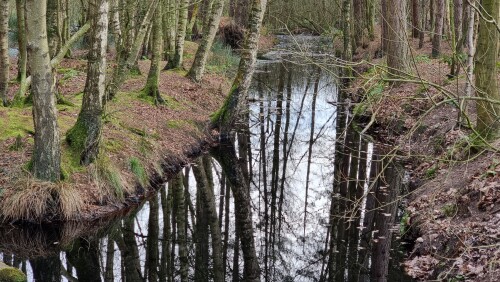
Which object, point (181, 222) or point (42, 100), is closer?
point (42, 100)

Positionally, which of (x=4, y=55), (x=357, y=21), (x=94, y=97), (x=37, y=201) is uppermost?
(x=357, y=21)

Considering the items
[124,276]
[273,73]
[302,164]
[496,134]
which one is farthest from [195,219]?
[273,73]

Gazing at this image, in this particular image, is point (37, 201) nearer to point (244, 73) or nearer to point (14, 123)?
point (14, 123)

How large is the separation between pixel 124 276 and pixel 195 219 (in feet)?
8.73

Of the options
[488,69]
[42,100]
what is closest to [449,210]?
[488,69]

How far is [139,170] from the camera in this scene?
1164cm

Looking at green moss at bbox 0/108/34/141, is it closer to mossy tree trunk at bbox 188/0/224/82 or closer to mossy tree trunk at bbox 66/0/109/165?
mossy tree trunk at bbox 66/0/109/165

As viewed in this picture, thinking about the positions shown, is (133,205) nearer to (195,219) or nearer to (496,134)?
(195,219)

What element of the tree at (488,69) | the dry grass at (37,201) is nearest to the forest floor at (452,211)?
the tree at (488,69)

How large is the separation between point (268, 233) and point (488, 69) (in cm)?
477

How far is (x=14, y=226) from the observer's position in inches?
372

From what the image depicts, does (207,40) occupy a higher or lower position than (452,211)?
higher

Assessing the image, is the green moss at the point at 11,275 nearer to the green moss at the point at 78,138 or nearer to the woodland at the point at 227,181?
the woodland at the point at 227,181

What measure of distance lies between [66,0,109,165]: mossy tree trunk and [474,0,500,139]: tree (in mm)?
6517
